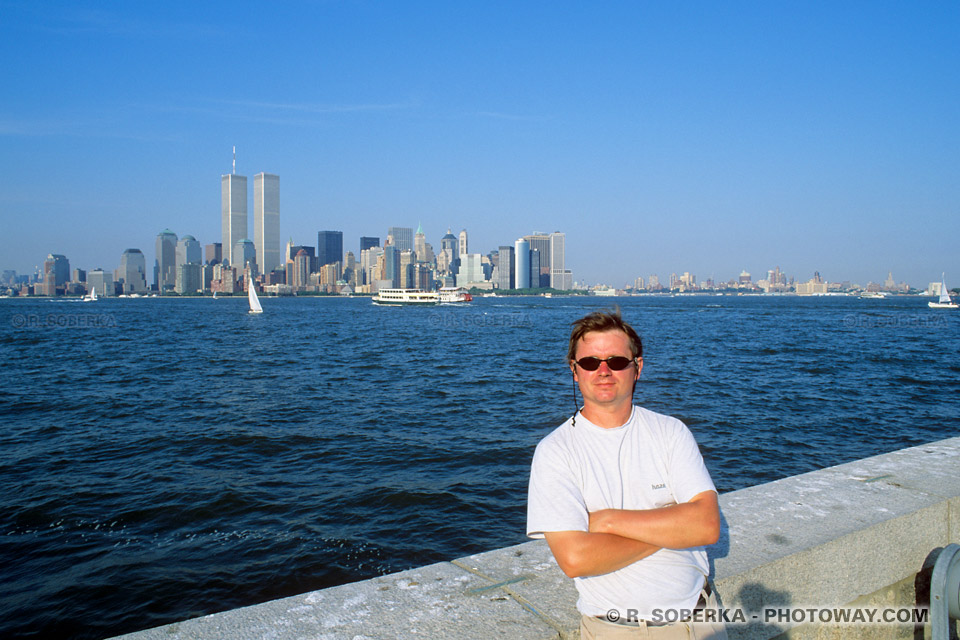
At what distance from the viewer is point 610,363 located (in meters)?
2.56

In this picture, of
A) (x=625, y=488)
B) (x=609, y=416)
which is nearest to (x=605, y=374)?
(x=609, y=416)

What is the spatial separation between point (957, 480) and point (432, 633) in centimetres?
338

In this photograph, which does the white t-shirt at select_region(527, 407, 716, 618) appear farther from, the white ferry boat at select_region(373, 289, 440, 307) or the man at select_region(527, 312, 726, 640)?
the white ferry boat at select_region(373, 289, 440, 307)

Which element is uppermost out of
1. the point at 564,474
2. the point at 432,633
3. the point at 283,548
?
the point at 564,474

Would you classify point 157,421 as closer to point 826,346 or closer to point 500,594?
point 500,594

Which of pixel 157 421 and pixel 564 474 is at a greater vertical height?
pixel 564 474

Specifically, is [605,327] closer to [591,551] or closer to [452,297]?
[591,551]

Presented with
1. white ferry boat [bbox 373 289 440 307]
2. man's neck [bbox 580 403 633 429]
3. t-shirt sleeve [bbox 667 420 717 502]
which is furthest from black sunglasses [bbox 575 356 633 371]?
white ferry boat [bbox 373 289 440 307]

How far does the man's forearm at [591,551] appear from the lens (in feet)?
7.35

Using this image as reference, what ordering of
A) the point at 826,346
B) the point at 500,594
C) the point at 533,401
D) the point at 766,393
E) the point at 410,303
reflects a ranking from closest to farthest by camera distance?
the point at 500,594 → the point at 533,401 → the point at 766,393 → the point at 826,346 → the point at 410,303

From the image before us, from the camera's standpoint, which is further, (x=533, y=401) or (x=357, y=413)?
(x=533, y=401)

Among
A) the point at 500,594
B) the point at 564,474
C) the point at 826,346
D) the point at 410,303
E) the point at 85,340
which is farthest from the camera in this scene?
the point at 410,303

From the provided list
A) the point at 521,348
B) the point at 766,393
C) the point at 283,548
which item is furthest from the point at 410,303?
the point at 283,548

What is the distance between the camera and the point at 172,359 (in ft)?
103
